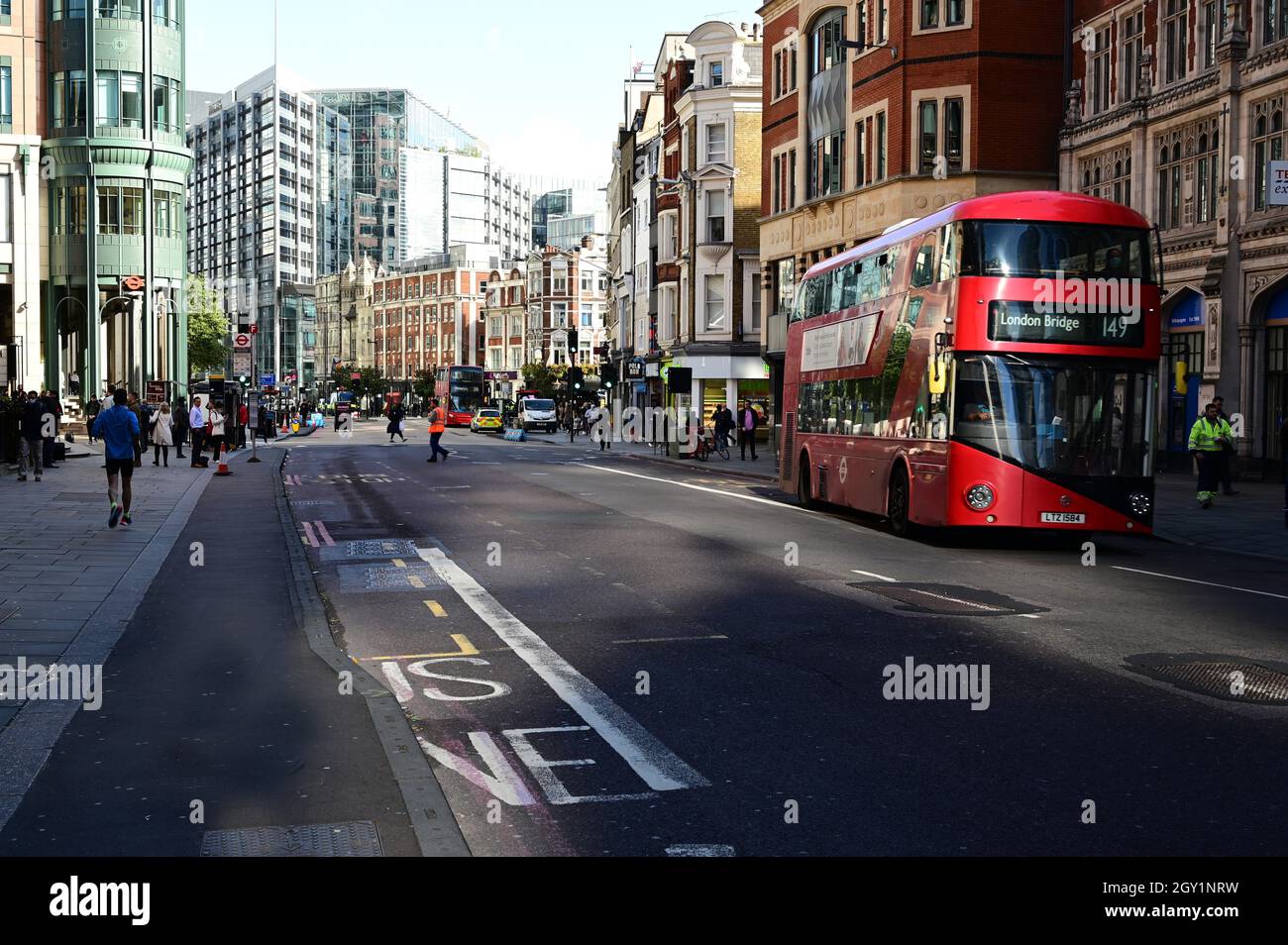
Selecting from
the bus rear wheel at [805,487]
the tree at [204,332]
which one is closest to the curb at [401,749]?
the bus rear wheel at [805,487]

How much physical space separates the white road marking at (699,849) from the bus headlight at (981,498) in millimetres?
12554

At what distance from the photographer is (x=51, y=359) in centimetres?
5631

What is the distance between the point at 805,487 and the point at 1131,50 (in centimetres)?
1666

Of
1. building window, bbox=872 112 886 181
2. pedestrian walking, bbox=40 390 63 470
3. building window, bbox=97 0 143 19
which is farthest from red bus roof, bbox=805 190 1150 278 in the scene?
building window, bbox=97 0 143 19

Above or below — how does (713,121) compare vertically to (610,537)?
above

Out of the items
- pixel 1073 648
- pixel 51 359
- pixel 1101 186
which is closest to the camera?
pixel 1073 648

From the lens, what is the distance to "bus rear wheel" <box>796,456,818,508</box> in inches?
1009

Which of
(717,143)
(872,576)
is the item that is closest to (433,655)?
(872,576)

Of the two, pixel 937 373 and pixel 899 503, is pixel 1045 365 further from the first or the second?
pixel 899 503

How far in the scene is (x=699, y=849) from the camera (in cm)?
548

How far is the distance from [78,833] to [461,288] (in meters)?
173

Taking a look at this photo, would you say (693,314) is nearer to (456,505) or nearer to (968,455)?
(456,505)

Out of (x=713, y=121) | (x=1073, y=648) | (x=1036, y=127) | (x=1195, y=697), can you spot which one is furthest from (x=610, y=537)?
(x=713, y=121)

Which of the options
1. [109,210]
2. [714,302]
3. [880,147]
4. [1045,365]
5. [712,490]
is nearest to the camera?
[1045,365]
